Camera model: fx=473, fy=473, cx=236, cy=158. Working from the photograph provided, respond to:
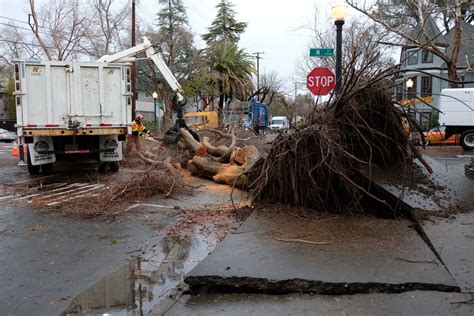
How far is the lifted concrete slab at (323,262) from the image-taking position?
3994 mm

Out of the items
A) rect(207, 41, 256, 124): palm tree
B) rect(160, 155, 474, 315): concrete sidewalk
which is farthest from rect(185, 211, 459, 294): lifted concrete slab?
rect(207, 41, 256, 124): palm tree

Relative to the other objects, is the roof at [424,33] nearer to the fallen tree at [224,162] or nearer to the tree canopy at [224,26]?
the fallen tree at [224,162]

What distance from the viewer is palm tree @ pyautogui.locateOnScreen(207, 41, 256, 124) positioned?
42312mm

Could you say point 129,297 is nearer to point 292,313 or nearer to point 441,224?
point 292,313

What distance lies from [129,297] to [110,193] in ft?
16.4

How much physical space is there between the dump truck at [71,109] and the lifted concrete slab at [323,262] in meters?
8.17

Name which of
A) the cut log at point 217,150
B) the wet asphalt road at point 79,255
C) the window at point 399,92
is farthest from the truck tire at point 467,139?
the window at point 399,92

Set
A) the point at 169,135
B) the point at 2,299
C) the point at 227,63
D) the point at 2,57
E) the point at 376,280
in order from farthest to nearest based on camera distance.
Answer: the point at 2,57 → the point at 227,63 → the point at 169,135 → the point at 2,299 → the point at 376,280

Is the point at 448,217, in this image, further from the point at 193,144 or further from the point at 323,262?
the point at 193,144

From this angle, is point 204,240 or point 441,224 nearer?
point 441,224

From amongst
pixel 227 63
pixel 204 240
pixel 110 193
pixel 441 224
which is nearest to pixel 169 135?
pixel 110 193

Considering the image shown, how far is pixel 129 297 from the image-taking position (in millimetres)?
4473

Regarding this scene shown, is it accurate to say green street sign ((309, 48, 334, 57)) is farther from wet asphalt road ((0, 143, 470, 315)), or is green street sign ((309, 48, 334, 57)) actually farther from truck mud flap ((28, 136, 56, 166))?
truck mud flap ((28, 136, 56, 166))

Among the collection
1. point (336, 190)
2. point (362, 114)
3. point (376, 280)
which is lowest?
point (376, 280)
